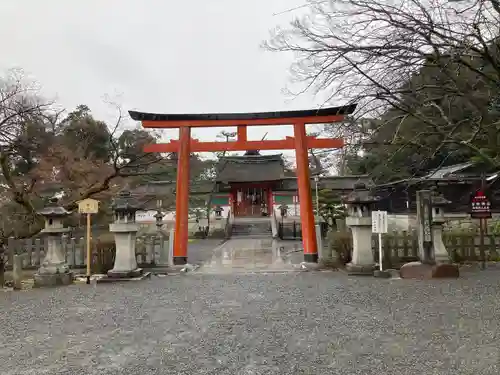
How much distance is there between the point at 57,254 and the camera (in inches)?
366

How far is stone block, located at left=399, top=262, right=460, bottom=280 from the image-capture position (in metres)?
9.02

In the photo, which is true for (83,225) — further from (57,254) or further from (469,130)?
(469,130)

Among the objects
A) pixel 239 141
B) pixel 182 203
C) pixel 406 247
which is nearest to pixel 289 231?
pixel 239 141

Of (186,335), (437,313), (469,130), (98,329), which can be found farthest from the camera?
(469,130)

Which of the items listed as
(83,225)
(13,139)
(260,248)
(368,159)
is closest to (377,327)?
(13,139)

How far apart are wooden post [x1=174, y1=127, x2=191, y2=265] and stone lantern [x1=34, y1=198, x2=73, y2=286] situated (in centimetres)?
336

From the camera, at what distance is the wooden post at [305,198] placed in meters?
11.9

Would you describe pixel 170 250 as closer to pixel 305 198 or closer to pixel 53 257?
pixel 53 257

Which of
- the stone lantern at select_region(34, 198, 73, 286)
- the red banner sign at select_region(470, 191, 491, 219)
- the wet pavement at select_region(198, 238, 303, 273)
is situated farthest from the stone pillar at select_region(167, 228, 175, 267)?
the red banner sign at select_region(470, 191, 491, 219)

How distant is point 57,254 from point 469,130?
9.55 m

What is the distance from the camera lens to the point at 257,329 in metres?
5.25

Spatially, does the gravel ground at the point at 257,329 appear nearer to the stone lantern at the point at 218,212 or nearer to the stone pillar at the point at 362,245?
the stone pillar at the point at 362,245

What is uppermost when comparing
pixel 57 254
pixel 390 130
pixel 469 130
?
pixel 390 130

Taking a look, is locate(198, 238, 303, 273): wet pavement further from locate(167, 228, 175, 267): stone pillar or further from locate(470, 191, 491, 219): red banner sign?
locate(470, 191, 491, 219): red banner sign
